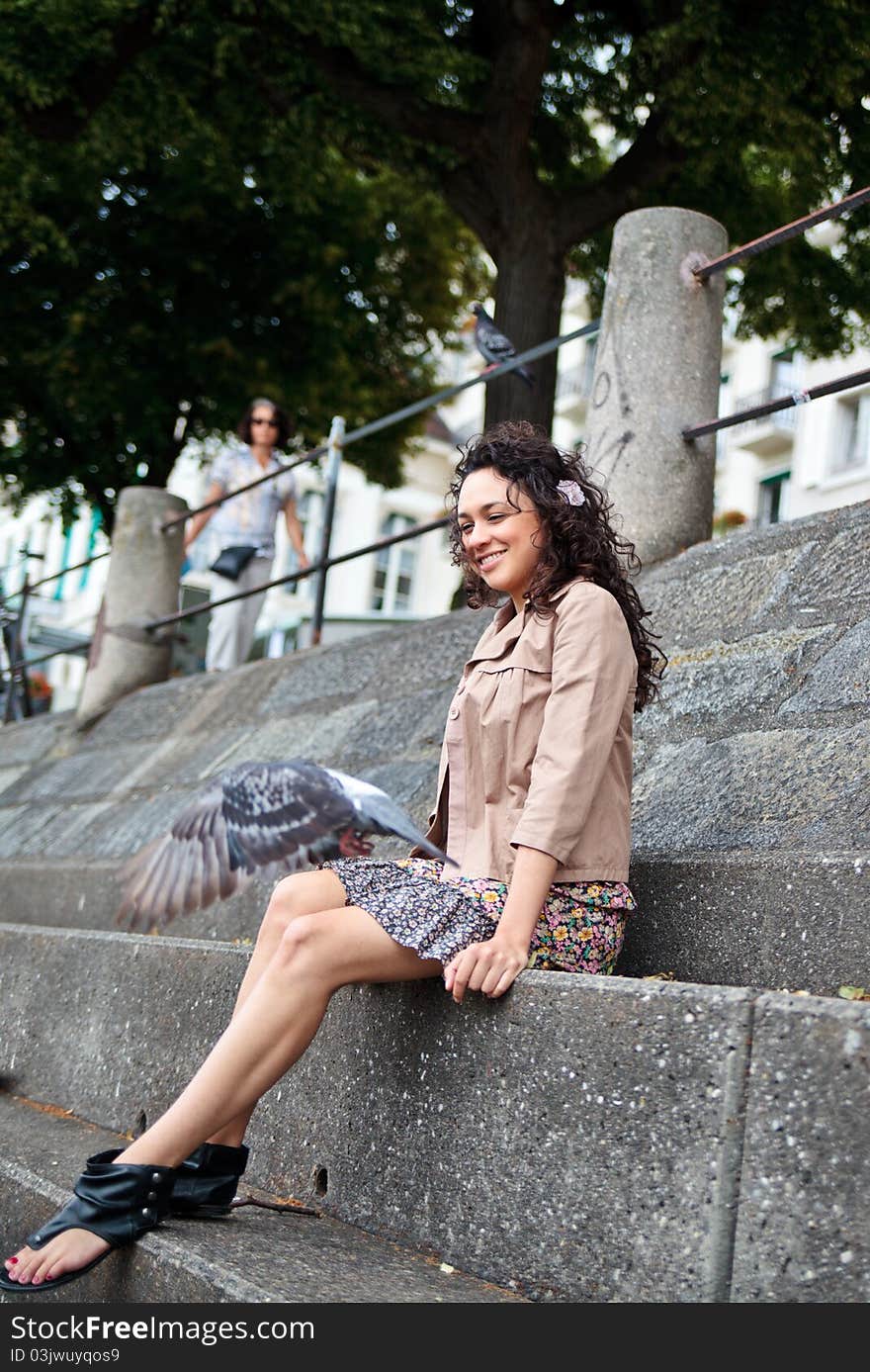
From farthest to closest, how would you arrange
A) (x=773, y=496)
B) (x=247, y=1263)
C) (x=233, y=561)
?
(x=773, y=496), (x=233, y=561), (x=247, y=1263)

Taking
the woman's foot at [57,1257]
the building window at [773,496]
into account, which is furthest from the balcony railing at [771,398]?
the woman's foot at [57,1257]

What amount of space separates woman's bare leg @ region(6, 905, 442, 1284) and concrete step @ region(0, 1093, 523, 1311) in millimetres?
167

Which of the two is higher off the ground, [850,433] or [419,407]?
[850,433]

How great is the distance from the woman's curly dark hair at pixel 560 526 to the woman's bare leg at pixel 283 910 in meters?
0.72

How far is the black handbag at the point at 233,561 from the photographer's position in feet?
27.3

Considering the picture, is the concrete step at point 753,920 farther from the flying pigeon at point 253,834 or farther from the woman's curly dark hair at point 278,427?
the woman's curly dark hair at point 278,427

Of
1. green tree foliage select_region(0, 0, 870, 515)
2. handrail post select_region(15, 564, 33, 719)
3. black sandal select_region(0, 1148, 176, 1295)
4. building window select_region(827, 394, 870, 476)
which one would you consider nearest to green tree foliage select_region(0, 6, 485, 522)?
green tree foliage select_region(0, 0, 870, 515)

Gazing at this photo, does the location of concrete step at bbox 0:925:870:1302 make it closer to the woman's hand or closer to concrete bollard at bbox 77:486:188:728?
the woman's hand

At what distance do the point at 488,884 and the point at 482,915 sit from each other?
0.09 m

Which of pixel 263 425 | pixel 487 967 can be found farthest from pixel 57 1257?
pixel 263 425

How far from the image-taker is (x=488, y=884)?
293cm

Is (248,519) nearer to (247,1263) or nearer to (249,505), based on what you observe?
(249,505)

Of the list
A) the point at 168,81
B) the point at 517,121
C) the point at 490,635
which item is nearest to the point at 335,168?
the point at 168,81

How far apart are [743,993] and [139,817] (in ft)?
15.3
